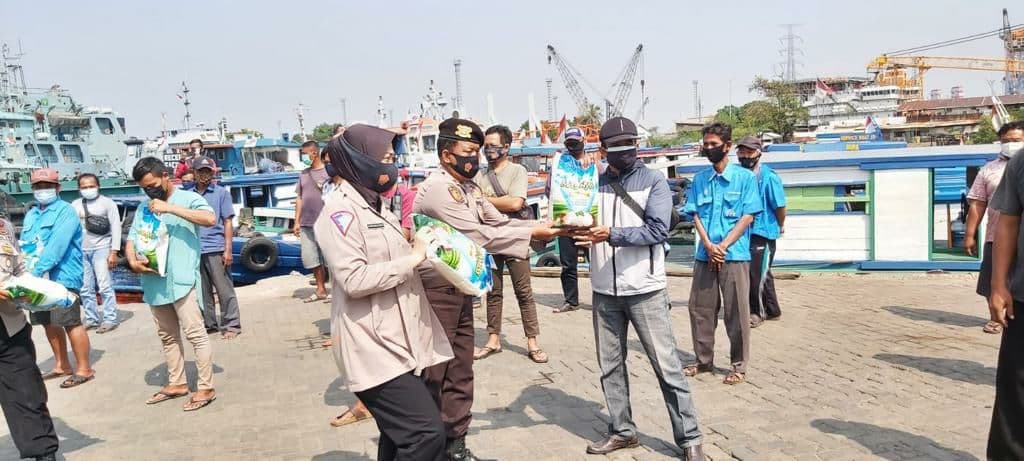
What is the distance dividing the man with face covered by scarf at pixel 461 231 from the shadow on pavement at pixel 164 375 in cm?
304

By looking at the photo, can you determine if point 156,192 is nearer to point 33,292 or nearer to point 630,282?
point 33,292

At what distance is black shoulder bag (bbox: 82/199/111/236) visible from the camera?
7996mm

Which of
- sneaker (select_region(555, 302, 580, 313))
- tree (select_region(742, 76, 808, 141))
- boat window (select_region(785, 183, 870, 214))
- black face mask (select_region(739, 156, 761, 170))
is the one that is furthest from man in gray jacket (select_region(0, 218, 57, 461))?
tree (select_region(742, 76, 808, 141))

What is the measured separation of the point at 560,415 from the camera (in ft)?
15.9

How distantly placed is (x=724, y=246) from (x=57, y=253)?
531 cm

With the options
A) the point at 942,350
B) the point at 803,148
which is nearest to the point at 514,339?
the point at 942,350

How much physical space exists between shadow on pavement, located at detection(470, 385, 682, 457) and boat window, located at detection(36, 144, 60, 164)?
36.3 meters

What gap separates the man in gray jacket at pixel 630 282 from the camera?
154 inches

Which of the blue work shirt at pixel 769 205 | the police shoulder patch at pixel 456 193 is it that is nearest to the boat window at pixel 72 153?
the blue work shirt at pixel 769 205

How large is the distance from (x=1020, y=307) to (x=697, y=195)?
2.85 meters

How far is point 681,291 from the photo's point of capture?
30.9 feet

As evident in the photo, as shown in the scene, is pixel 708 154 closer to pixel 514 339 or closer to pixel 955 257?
pixel 514 339

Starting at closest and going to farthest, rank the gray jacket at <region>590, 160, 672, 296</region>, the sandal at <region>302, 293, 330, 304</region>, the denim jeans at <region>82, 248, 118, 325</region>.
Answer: the gray jacket at <region>590, 160, 672, 296</region> → the denim jeans at <region>82, 248, 118, 325</region> → the sandal at <region>302, 293, 330, 304</region>

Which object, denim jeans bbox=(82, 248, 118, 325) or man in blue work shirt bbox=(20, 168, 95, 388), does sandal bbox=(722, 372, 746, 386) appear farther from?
denim jeans bbox=(82, 248, 118, 325)
